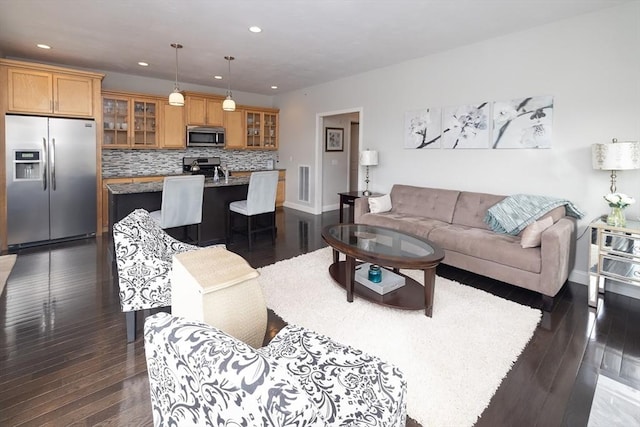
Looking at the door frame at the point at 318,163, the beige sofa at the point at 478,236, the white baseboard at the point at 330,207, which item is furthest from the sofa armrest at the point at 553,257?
the white baseboard at the point at 330,207

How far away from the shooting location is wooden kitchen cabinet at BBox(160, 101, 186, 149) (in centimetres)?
617

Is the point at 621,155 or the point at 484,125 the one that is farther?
the point at 484,125

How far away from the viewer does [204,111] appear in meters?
6.66

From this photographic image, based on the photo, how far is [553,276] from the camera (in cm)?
282

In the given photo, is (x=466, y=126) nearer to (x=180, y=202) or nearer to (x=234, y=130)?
(x=180, y=202)

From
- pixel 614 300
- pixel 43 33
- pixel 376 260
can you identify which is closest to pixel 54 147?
pixel 43 33

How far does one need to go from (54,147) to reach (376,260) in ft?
15.2

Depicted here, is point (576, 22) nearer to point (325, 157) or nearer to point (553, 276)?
point (553, 276)

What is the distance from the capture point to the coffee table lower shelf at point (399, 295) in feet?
8.80

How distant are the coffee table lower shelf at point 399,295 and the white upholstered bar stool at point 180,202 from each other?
6.54ft

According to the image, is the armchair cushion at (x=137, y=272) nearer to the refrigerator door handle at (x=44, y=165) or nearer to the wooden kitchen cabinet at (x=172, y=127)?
the refrigerator door handle at (x=44, y=165)

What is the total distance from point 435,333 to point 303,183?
531 centimetres

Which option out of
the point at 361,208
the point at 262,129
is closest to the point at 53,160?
the point at 262,129

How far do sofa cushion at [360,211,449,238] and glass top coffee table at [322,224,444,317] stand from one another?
→ 22.1 inches
